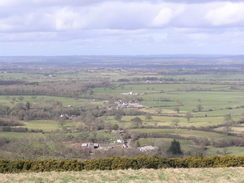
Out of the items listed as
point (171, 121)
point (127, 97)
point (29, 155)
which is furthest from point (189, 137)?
point (127, 97)

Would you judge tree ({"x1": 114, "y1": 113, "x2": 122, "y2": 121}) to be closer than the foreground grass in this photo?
No

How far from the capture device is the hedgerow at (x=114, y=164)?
80.5 ft

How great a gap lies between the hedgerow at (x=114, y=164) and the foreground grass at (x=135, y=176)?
1359 mm

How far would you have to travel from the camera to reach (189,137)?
5591 cm

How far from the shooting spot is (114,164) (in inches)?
997

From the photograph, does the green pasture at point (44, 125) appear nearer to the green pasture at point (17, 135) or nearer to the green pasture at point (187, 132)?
the green pasture at point (17, 135)

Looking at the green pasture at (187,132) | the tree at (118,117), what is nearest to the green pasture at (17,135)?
the green pasture at (187,132)

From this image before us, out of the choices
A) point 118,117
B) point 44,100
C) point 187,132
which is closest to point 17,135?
point 118,117

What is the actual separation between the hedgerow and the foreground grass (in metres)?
1.36

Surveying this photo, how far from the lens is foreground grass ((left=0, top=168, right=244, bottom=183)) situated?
2089cm

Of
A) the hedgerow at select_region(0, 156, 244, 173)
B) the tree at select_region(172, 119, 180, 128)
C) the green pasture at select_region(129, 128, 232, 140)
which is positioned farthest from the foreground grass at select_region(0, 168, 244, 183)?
the tree at select_region(172, 119, 180, 128)

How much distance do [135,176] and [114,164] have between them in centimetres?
346

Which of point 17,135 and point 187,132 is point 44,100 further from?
point 187,132

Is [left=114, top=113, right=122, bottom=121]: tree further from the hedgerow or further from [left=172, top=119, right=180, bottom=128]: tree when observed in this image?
the hedgerow
